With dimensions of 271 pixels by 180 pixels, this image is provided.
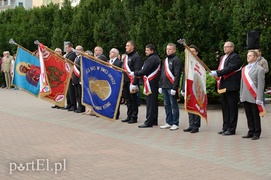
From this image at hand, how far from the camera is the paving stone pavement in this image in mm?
7406

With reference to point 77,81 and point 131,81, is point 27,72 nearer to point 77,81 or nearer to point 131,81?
point 77,81

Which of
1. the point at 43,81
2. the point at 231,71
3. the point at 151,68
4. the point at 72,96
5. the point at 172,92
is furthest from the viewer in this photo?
the point at 72,96

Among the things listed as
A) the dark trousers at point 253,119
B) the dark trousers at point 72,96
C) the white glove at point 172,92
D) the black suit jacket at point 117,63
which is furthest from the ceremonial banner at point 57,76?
the dark trousers at point 253,119

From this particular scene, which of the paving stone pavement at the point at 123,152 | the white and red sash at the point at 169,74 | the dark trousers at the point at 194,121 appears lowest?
the paving stone pavement at the point at 123,152

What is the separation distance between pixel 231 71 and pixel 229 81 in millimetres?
261

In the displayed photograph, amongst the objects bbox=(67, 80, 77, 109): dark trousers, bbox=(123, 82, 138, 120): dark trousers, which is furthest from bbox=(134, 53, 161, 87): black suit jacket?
bbox=(67, 80, 77, 109): dark trousers

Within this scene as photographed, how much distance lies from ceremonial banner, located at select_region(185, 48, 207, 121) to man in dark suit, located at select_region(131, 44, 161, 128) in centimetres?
120

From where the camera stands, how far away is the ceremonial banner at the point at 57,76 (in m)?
14.0

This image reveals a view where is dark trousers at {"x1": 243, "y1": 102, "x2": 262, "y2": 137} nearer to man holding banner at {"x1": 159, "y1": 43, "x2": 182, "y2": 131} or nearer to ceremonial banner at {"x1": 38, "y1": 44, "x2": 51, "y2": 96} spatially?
man holding banner at {"x1": 159, "y1": 43, "x2": 182, "y2": 131}

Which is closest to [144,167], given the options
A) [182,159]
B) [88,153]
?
[182,159]

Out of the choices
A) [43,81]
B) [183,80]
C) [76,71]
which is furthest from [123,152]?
[76,71]

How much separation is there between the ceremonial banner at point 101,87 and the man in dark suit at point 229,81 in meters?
2.37

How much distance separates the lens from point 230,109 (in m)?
11.0

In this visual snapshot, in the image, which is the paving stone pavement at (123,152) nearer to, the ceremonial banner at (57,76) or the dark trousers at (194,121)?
the dark trousers at (194,121)
